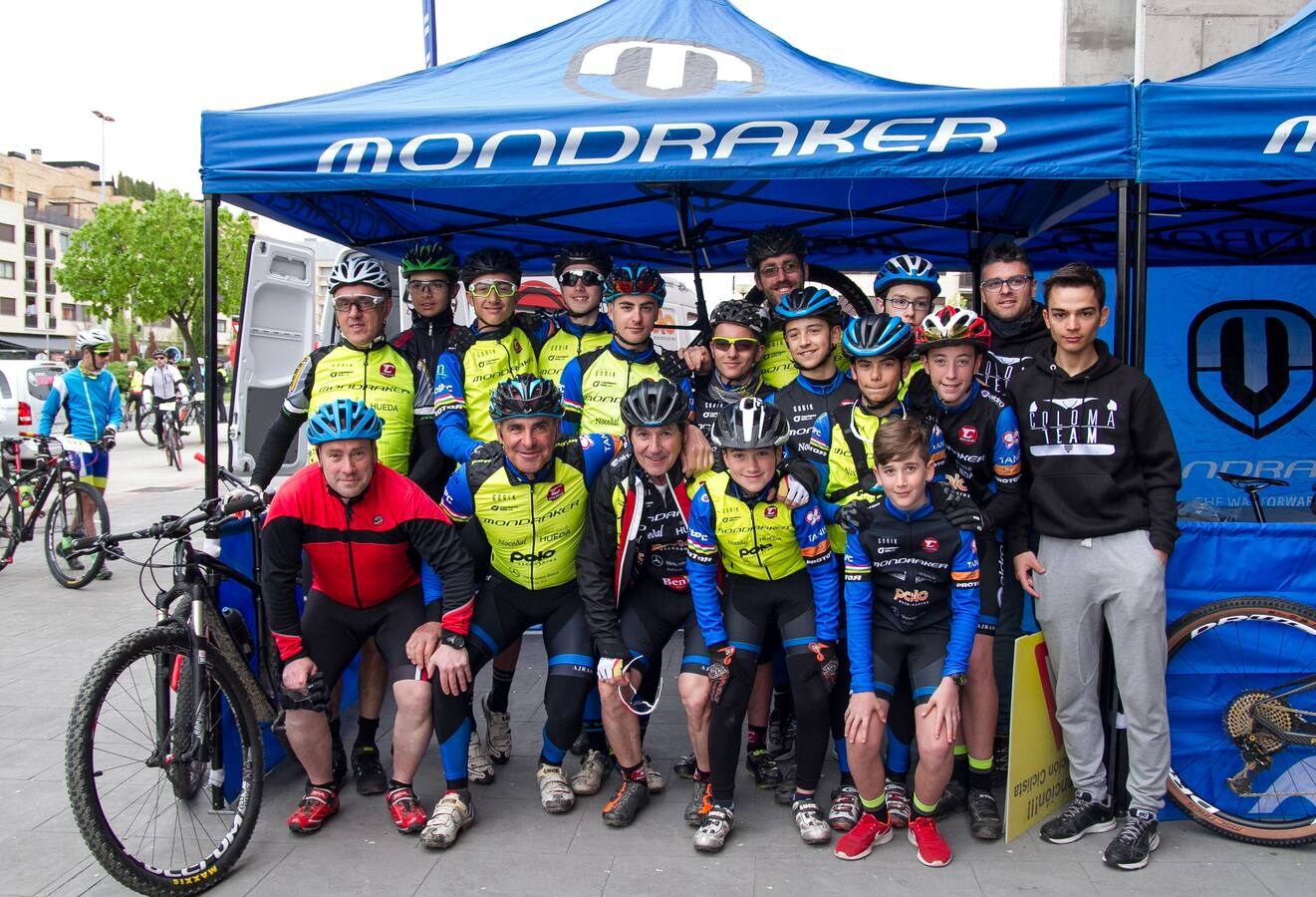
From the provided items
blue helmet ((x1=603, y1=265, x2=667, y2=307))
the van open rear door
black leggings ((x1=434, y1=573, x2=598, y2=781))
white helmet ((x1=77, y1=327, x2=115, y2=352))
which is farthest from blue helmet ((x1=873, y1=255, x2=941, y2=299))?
white helmet ((x1=77, y1=327, x2=115, y2=352))

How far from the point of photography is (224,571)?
12.4 ft

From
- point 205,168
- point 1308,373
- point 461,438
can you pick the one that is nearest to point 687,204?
point 461,438

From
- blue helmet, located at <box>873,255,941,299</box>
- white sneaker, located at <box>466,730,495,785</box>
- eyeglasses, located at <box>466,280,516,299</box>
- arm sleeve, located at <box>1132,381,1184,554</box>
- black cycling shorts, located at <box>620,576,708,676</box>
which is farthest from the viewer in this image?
eyeglasses, located at <box>466,280,516,299</box>

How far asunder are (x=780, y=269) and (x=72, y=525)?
699 cm

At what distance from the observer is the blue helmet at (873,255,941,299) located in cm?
434

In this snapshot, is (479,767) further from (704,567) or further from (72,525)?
(72,525)

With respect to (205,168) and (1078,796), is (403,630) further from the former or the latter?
(1078,796)

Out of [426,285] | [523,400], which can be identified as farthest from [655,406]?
[426,285]

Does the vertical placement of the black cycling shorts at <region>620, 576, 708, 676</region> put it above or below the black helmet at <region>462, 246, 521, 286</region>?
below

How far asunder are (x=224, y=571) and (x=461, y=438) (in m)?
1.12

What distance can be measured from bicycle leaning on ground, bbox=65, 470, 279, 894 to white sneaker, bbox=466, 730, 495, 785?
0.90 m

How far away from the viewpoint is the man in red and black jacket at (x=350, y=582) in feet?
11.8

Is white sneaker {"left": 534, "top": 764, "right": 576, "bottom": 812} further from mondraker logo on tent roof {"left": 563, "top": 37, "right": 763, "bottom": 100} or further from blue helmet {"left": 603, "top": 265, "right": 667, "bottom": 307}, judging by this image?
mondraker logo on tent roof {"left": 563, "top": 37, "right": 763, "bottom": 100}

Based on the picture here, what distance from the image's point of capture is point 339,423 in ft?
11.6
